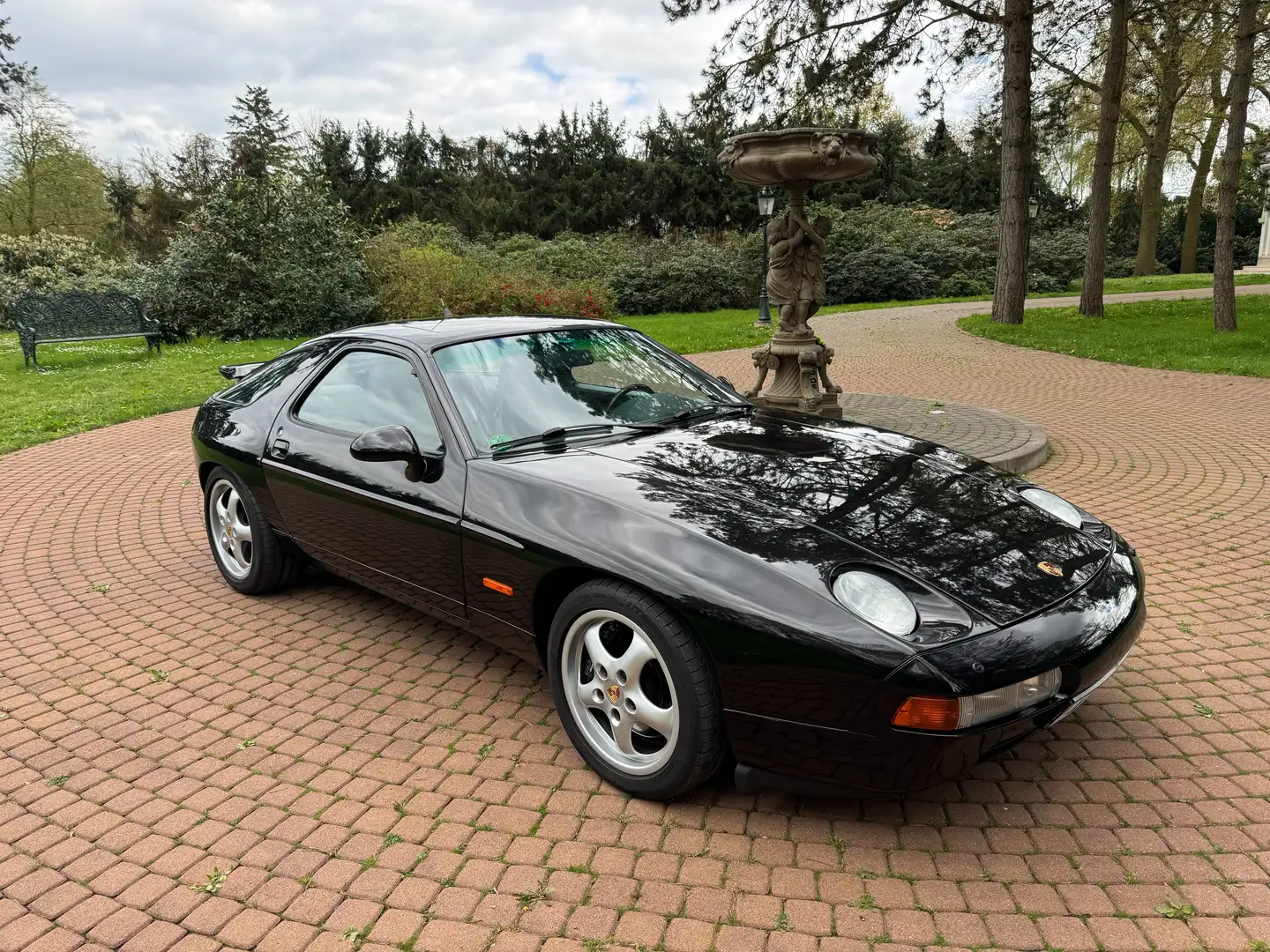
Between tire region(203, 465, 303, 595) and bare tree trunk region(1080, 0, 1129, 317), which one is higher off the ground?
bare tree trunk region(1080, 0, 1129, 317)

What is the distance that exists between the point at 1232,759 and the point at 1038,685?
1.10 metres

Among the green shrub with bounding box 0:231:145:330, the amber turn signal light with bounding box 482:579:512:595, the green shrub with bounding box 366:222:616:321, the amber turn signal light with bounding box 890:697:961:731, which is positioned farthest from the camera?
the green shrub with bounding box 0:231:145:330

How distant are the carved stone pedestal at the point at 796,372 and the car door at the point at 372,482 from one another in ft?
16.6

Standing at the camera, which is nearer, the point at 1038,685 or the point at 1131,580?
the point at 1038,685

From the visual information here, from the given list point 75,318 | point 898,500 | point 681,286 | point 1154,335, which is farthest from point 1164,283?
point 898,500

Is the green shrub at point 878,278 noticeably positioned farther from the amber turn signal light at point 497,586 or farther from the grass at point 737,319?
the amber turn signal light at point 497,586

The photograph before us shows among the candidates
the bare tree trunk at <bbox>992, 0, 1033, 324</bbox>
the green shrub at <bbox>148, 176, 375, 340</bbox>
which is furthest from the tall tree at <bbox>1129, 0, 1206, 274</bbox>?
the green shrub at <bbox>148, 176, 375, 340</bbox>

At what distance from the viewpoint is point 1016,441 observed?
7.17 metres

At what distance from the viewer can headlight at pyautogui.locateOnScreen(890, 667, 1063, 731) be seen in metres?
2.20

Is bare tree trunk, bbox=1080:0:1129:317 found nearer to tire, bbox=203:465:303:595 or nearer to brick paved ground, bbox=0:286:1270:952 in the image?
brick paved ground, bbox=0:286:1270:952

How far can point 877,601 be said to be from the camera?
7.73 feet

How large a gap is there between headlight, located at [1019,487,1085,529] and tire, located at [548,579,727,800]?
1.61 m

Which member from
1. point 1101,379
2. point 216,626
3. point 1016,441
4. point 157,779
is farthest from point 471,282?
point 157,779

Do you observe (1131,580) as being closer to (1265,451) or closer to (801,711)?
(801,711)
